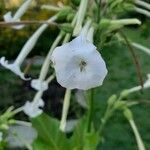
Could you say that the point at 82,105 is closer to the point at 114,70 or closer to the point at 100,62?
the point at 114,70

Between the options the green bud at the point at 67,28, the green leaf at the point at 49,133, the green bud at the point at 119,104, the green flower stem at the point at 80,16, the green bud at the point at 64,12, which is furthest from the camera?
the green bud at the point at 119,104

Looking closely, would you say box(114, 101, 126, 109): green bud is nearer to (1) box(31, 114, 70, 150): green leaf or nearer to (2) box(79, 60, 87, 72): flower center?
(1) box(31, 114, 70, 150): green leaf

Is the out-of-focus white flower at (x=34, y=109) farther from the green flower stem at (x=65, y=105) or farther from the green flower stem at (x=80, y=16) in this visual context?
the green flower stem at (x=80, y=16)

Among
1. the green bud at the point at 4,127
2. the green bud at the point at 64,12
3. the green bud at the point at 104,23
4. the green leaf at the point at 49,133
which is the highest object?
the green bud at the point at 104,23

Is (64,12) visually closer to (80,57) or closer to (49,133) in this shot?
(49,133)

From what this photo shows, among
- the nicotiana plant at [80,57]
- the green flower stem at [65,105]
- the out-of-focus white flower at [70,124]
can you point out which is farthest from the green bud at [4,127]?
the out-of-focus white flower at [70,124]

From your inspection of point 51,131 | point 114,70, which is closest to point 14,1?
point 114,70

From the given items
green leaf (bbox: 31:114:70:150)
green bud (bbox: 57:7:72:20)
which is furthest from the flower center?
green leaf (bbox: 31:114:70:150)

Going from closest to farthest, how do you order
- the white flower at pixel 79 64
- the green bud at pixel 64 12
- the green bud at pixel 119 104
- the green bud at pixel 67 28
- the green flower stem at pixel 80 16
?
the white flower at pixel 79 64, the green flower stem at pixel 80 16, the green bud at pixel 67 28, the green bud at pixel 64 12, the green bud at pixel 119 104
